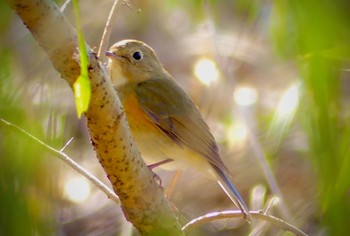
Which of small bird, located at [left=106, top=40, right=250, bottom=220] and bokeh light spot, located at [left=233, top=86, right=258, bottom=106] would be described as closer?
small bird, located at [left=106, top=40, right=250, bottom=220]

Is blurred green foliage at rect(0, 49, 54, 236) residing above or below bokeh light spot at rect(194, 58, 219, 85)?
below

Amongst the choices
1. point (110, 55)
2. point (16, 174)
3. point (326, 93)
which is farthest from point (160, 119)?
point (326, 93)

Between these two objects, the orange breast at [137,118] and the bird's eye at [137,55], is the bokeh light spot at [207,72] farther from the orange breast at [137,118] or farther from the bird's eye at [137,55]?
the orange breast at [137,118]

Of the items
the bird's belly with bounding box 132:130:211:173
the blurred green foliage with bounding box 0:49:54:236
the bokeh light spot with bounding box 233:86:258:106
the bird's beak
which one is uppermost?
the bokeh light spot with bounding box 233:86:258:106

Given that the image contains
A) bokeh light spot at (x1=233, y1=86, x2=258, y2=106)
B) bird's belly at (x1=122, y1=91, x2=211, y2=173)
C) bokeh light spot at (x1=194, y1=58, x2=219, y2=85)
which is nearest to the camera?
bird's belly at (x1=122, y1=91, x2=211, y2=173)

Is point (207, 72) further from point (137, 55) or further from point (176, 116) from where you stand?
point (176, 116)

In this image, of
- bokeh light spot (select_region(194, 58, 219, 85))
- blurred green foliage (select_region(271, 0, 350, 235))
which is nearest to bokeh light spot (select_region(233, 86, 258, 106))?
bokeh light spot (select_region(194, 58, 219, 85))

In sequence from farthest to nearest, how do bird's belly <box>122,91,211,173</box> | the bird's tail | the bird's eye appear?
the bird's eye < bird's belly <box>122,91,211,173</box> < the bird's tail

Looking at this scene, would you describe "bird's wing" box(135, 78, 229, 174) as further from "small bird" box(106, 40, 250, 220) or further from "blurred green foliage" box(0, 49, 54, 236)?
"blurred green foliage" box(0, 49, 54, 236)

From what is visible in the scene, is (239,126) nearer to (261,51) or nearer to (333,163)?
(261,51)
